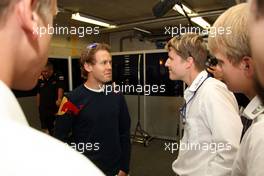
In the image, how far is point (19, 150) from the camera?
10.9 inches

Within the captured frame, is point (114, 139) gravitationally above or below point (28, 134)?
below

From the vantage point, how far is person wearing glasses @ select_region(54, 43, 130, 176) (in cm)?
173

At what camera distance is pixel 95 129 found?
5.71 ft

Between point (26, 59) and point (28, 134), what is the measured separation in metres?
0.17

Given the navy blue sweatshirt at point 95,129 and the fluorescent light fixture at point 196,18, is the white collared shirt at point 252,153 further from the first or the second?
the fluorescent light fixture at point 196,18

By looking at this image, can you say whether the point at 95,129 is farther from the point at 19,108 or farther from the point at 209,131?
the point at 19,108

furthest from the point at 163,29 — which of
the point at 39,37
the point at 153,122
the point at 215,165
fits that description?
the point at 39,37

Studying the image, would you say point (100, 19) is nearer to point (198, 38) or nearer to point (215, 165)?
point (198, 38)

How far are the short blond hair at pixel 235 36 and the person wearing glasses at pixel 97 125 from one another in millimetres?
969

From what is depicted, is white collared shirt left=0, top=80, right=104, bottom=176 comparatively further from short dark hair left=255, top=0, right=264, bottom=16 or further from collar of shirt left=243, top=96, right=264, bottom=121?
collar of shirt left=243, top=96, right=264, bottom=121

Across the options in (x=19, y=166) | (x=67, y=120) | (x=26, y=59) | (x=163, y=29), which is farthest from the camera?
(x=163, y=29)

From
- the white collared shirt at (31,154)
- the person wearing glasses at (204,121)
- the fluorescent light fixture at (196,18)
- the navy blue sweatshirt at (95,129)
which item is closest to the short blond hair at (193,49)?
the person wearing glasses at (204,121)

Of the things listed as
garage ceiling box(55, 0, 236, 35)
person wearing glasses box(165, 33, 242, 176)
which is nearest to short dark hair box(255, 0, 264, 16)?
person wearing glasses box(165, 33, 242, 176)

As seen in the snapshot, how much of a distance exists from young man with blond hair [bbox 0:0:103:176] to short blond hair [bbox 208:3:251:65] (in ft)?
2.39
